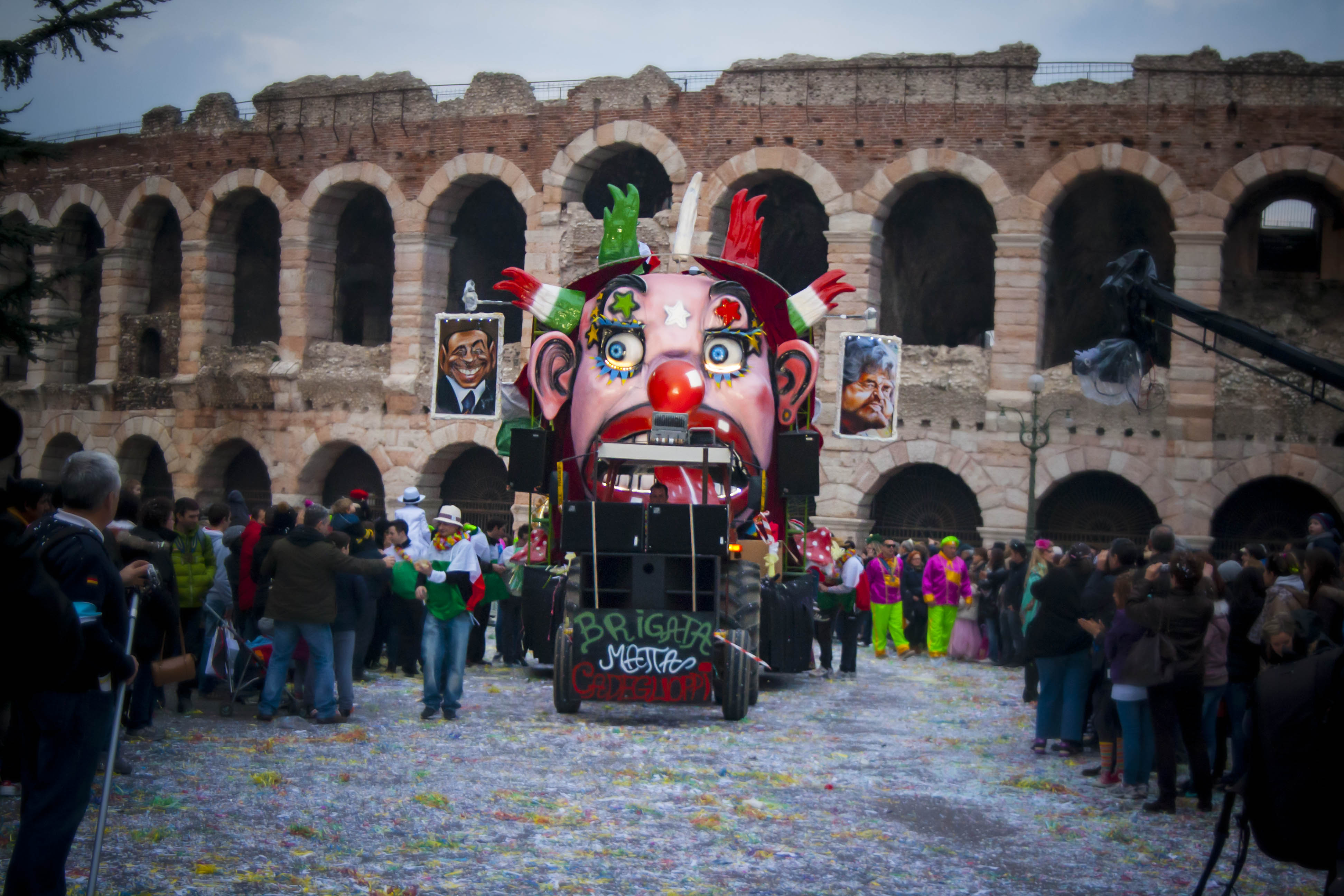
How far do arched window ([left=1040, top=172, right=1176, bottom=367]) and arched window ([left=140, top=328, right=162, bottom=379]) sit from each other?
17.9 meters

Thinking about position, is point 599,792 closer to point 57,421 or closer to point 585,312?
point 585,312

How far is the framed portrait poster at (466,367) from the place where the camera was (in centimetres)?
2144

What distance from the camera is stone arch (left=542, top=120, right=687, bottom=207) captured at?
22.7 meters

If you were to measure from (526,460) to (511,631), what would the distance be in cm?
250

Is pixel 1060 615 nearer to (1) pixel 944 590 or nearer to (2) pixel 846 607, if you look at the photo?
(2) pixel 846 607

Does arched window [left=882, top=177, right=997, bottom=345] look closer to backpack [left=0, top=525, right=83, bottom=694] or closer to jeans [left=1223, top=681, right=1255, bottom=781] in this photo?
→ jeans [left=1223, top=681, right=1255, bottom=781]

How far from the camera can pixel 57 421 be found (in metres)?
28.0

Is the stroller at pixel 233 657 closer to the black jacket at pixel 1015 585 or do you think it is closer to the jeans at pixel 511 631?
the jeans at pixel 511 631

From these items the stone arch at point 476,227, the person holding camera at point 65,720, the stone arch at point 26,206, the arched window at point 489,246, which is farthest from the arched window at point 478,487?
the person holding camera at point 65,720

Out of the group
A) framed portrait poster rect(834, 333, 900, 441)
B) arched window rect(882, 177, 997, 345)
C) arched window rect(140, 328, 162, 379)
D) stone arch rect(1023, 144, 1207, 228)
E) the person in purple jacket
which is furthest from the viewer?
arched window rect(140, 328, 162, 379)

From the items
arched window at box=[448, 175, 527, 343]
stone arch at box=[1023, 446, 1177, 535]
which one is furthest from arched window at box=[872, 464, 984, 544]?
arched window at box=[448, 175, 527, 343]

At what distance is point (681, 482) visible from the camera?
37.8 ft

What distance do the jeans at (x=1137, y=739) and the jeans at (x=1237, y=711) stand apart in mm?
455

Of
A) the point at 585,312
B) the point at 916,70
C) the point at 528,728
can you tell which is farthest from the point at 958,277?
the point at 528,728
